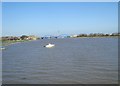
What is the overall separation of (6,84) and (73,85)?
411 centimetres

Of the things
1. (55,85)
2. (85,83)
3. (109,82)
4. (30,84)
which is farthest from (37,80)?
(109,82)

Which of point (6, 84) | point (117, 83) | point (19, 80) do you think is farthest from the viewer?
point (19, 80)

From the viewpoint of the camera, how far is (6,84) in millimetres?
15430

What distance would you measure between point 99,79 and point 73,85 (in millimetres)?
2192

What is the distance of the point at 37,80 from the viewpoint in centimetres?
1638

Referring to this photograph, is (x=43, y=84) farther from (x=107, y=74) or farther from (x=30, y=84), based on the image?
(x=107, y=74)

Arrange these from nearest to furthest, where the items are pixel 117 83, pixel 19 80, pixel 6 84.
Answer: pixel 117 83 → pixel 6 84 → pixel 19 80

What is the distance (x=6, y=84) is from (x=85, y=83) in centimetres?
475

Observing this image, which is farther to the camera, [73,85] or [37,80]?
[37,80]

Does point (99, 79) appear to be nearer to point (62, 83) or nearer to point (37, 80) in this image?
point (62, 83)

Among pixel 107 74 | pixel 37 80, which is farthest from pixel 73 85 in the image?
pixel 107 74

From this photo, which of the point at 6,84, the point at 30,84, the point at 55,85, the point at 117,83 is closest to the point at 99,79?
the point at 117,83

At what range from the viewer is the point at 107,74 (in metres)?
17.6

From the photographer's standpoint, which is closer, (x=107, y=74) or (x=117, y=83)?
(x=117, y=83)
